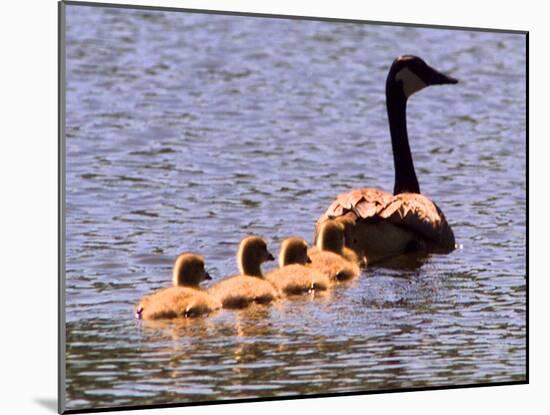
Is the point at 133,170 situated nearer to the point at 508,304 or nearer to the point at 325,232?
the point at 325,232

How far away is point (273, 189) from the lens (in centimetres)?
812

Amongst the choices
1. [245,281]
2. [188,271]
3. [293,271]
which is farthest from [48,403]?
[293,271]

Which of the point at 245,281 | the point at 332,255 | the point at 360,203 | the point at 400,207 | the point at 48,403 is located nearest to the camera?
the point at 48,403

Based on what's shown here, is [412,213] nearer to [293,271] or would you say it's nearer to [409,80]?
[409,80]

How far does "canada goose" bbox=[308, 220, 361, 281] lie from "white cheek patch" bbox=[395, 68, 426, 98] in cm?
76

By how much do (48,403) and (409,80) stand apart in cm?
243

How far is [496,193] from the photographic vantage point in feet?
28.6

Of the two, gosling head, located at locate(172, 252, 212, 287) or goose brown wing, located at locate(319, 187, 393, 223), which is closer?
gosling head, located at locate(172, 252, 212, 287)

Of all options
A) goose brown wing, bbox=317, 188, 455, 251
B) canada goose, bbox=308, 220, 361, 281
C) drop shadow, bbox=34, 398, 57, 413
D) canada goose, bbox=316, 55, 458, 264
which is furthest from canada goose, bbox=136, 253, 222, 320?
goose brown wing, bbox=317, 188, 455, 251

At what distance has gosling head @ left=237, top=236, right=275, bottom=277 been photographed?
7918mm

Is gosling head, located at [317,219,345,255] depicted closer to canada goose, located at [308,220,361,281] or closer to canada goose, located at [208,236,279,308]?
canada goose, located at [308,220,361,281]

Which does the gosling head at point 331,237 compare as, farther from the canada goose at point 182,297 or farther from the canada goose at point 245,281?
the canada goose at point 182,297

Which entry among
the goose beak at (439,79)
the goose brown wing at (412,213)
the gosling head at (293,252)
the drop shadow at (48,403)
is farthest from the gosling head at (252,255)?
the goose beak at (439,79)

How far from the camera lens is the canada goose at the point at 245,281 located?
793 centimetres
